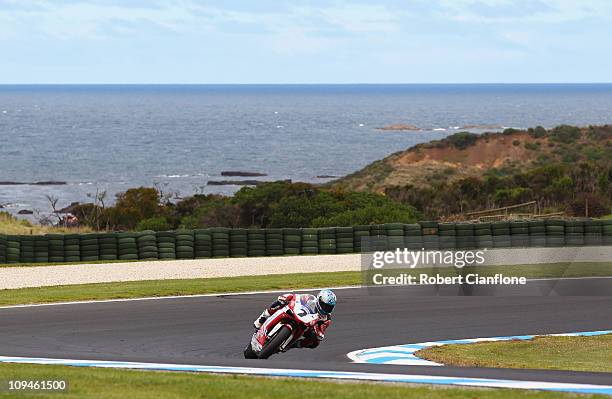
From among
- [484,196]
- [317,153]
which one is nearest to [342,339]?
[484,196]

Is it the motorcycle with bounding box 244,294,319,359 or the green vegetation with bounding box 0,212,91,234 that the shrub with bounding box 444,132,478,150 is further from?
the motorcycle with bounding box 244,294,319,359

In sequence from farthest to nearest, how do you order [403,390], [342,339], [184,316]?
[184,316] < [342,339] < [403,390]

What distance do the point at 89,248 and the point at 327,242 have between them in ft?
23.3

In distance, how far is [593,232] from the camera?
33.4m

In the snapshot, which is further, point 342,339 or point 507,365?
point 342,339

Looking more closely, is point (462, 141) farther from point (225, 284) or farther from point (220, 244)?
point (225, 284)

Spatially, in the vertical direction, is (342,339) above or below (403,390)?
below

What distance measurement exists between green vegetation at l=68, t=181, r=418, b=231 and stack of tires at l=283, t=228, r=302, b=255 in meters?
6.36

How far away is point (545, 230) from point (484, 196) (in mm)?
15897

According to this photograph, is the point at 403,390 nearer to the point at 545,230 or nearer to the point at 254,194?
the point at 545,230

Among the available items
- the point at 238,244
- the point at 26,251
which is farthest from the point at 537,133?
the point at 26,251

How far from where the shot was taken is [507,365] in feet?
48.7

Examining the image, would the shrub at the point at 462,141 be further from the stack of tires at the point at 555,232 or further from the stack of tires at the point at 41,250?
the stack of tires at the point at 41,250

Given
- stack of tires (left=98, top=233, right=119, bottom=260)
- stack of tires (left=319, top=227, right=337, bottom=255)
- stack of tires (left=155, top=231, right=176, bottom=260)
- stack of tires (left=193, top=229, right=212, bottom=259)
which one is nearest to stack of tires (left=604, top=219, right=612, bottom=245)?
stack of tires (left=319, top=227, right=337, bottom=255)
